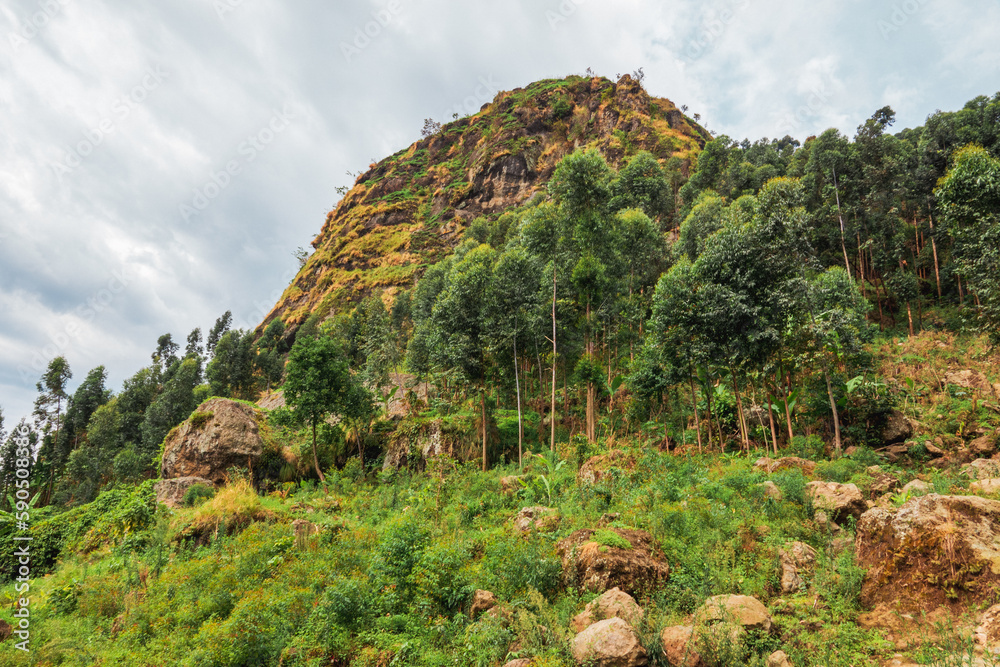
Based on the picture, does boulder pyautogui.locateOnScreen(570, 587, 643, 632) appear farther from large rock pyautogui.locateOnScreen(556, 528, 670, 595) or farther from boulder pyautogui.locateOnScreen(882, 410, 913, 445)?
boulder pyautogui.locateOnScreen(882, 410, 913, 445)

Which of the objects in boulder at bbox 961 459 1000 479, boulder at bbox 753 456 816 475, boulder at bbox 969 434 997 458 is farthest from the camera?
boulder at bbox 969 434 997 458

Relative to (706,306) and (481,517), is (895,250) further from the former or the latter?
(481,517)

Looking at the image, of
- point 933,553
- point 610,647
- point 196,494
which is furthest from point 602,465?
point 196,494

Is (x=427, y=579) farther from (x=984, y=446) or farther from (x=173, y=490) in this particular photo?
(x=984, y=446)

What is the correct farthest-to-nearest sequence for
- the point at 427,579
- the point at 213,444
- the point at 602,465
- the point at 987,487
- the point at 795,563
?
the point at 213,444
the point at 602,465
the point at 987,487
the point at 427,579
the point at 795,563

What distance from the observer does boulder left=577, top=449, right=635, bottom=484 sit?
13.4 meters

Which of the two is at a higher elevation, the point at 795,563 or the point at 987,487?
the point at 987,487

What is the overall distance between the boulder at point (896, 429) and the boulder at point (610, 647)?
16477 millimetres

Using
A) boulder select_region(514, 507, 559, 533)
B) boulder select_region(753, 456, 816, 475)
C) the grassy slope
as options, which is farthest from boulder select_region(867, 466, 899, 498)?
boulder select_region(514, 507, 559, 533)

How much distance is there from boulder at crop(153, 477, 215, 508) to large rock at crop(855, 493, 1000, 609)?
21667 millimetres

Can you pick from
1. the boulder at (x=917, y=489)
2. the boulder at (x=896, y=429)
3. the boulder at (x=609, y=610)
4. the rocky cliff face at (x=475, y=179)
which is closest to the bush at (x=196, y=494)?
the boulder at (x=609, y=610)

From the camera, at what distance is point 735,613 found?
18.4 feet

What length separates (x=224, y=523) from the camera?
12727 mm

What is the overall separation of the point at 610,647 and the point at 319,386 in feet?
66.5
